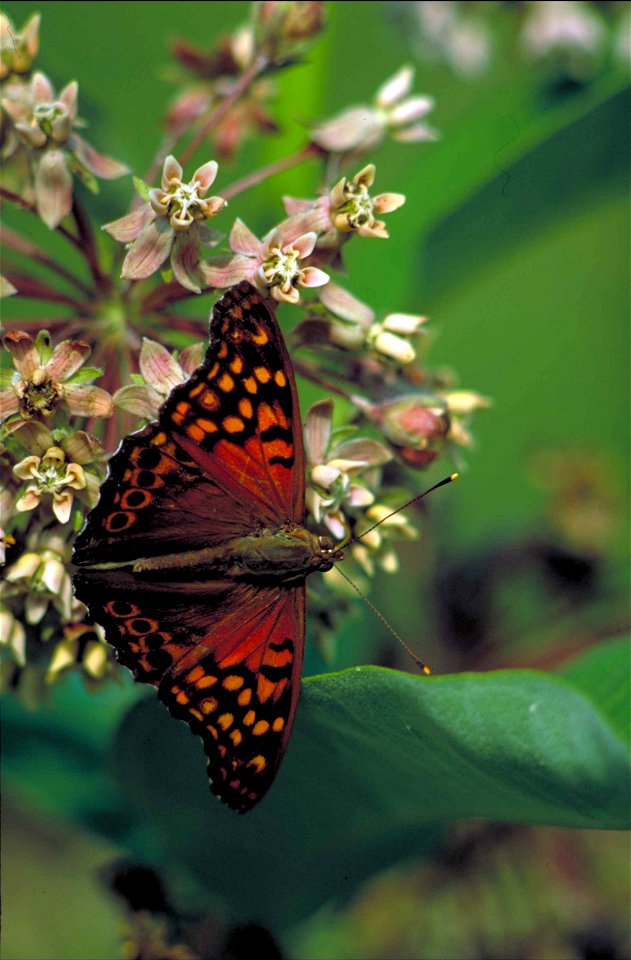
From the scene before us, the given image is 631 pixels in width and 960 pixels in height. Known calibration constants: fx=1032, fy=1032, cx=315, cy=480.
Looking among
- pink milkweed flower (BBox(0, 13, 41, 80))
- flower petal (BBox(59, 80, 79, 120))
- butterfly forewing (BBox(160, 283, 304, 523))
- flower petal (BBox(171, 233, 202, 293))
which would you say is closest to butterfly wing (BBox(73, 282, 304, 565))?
butterfly forewing (BBox(160, 283, 304, 523))

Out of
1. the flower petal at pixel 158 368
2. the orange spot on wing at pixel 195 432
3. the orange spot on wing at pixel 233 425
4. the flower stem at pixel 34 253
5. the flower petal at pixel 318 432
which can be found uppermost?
the flower stem at pixel 34 253

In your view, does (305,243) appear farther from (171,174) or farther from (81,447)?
(81,447)

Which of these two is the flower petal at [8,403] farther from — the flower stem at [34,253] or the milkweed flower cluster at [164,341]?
the flower stem at [34,253]

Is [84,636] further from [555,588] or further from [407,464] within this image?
[555,588]

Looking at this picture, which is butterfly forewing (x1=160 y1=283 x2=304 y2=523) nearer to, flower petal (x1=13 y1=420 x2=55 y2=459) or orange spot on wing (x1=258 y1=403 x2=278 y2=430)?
orange spot on wing (x1=258 y1=403 x2=278 y2=430)

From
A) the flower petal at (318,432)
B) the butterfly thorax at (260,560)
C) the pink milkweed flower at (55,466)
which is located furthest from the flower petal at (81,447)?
the flower petal at (318,432)

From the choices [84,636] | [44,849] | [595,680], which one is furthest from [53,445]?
[44,849]
